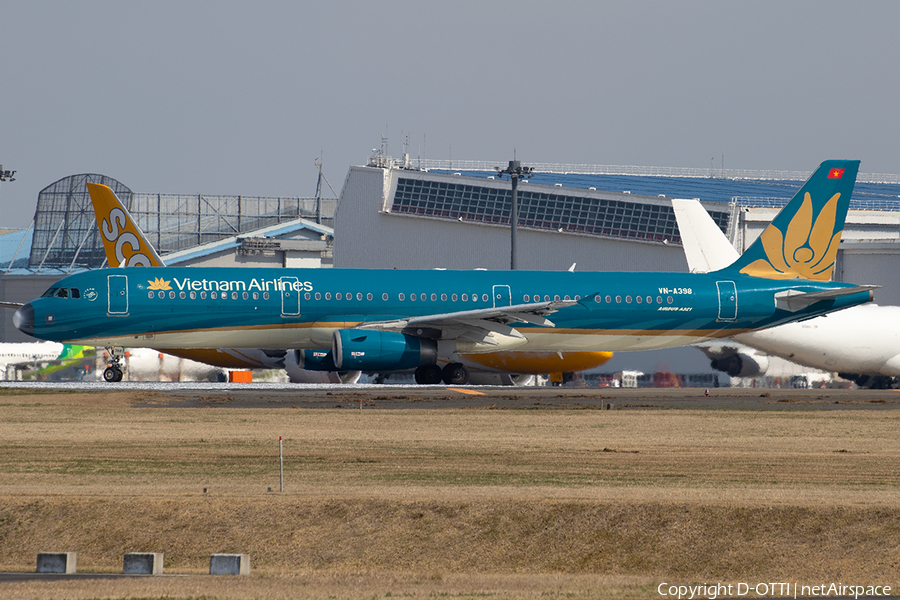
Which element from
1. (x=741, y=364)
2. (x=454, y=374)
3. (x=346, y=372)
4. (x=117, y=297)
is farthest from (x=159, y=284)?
(x=741, y=364)

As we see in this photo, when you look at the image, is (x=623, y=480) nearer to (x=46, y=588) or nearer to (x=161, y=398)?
(x=46, y=588)

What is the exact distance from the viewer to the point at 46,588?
13.1m

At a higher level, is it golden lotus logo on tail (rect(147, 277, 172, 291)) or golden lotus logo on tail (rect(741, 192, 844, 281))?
golden lotus logo on tail (rect(741, 192, 844, 281))

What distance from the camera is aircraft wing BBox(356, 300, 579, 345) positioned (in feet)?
137

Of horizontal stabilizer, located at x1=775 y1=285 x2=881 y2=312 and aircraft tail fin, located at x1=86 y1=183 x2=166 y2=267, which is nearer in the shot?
horizontal stabilizer, located at x1=775 y1=285 x2=881 y2=312

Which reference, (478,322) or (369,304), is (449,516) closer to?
(478,322)

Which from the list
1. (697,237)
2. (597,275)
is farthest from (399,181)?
(597,275)

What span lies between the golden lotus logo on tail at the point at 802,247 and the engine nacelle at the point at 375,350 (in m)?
15.9

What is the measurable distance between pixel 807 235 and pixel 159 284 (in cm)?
2806

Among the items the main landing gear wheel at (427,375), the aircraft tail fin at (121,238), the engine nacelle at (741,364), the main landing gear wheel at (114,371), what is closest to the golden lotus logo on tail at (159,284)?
the main landing gear wheel at (114,371)

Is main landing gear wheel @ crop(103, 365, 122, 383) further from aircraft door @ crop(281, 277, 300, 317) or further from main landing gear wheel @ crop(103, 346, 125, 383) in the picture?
aircraft door @ crop(281, 277, 300, 317)

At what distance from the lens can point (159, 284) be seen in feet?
133

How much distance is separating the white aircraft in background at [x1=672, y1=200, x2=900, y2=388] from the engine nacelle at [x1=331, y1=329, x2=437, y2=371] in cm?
1449

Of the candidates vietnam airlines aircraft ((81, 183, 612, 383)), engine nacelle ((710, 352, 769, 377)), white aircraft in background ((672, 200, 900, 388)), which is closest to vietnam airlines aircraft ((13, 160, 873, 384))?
vietnam airlines aircraft ((81, 183, 612, 383))
